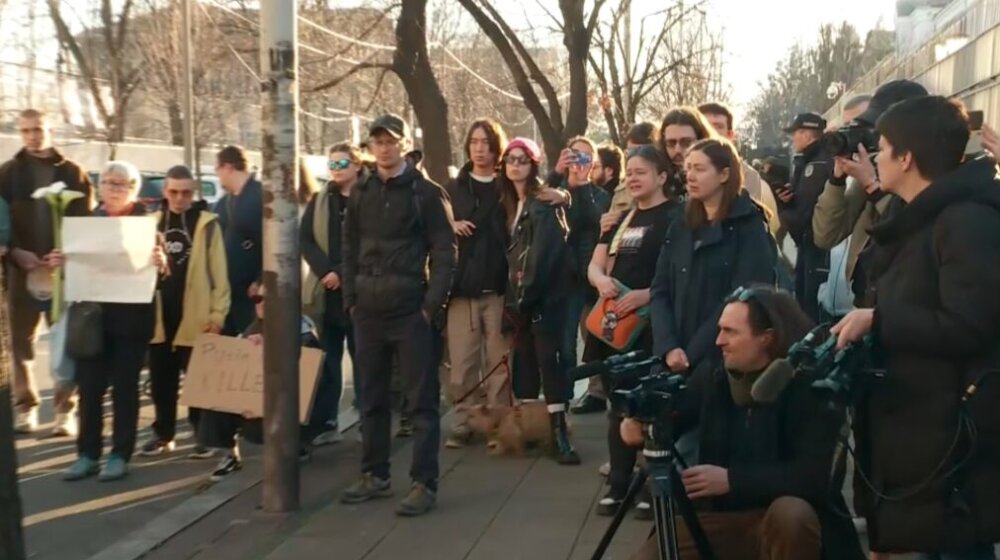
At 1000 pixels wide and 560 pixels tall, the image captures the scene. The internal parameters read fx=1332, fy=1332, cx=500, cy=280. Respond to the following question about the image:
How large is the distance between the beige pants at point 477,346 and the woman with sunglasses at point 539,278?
19cm

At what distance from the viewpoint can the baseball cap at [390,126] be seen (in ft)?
22.1

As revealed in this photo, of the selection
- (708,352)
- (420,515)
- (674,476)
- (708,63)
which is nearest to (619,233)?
(708,352)

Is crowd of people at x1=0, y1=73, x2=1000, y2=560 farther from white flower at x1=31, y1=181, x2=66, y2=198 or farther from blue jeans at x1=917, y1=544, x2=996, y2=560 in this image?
white flower at x1=31, y1=181, x2=66, y2=198

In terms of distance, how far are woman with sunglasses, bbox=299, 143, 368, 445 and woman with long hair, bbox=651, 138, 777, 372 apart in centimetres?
305

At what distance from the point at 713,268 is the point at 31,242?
16.2 ft

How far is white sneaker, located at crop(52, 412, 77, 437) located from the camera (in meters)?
8.85

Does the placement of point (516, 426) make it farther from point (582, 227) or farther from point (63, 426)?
point (63, 426)

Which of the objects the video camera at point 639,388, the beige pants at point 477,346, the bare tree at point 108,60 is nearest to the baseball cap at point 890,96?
the video camera at point 639,388

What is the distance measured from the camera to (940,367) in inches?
148

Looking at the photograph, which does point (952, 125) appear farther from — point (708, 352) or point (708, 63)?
point (708, 63)

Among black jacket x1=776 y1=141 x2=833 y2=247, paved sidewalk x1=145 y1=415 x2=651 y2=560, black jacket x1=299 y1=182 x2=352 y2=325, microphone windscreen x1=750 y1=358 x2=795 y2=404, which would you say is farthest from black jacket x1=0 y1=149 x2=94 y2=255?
microphone windscreen x1=750 y1=358 x2=795 y2=404

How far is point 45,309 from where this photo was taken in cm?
869

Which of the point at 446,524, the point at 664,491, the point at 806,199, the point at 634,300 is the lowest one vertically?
the point at 446,524

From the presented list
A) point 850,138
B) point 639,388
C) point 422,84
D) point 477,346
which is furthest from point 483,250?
point 422,84
